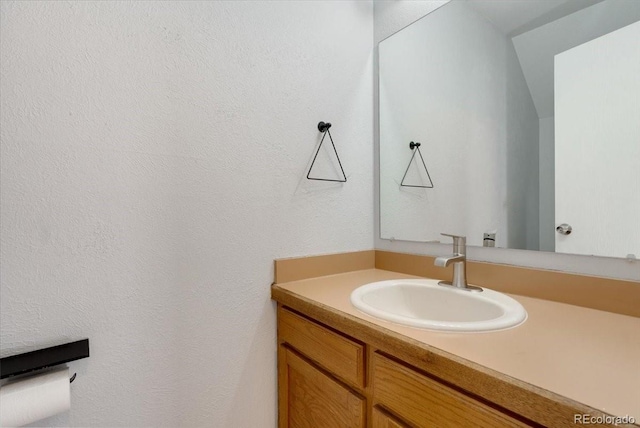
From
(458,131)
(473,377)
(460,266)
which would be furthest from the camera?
(458,131)

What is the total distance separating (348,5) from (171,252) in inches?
48.8

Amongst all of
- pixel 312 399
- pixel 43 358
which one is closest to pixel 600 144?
pixel 312 399

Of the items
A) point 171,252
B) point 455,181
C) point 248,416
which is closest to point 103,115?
point 171,252

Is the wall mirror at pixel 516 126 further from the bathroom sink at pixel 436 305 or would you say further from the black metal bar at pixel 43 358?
the black metal bar at pixel 43 358

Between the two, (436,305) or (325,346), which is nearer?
(325,346)

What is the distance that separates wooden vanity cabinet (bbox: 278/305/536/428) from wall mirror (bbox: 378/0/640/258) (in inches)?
23.5

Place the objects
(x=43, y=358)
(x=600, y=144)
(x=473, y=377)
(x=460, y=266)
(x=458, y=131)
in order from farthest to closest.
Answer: (x=458, y=131) → (x=460, y=266) → (x=600, y=144) → (x=43, y=358) → (x=473, y=377)

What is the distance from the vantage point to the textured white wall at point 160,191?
2.39 ft

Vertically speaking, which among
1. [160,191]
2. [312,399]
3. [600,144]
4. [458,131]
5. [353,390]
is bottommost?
[312,399]

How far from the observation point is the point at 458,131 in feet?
3.85

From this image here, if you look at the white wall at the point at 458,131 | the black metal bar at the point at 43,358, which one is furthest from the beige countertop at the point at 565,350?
the black metal bar at the point at 43,358

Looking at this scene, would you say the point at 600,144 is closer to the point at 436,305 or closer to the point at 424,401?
the point at 436,305

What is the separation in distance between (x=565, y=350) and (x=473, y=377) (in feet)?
0.70

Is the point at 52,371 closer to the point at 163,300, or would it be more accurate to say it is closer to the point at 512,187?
the point at 163,300
